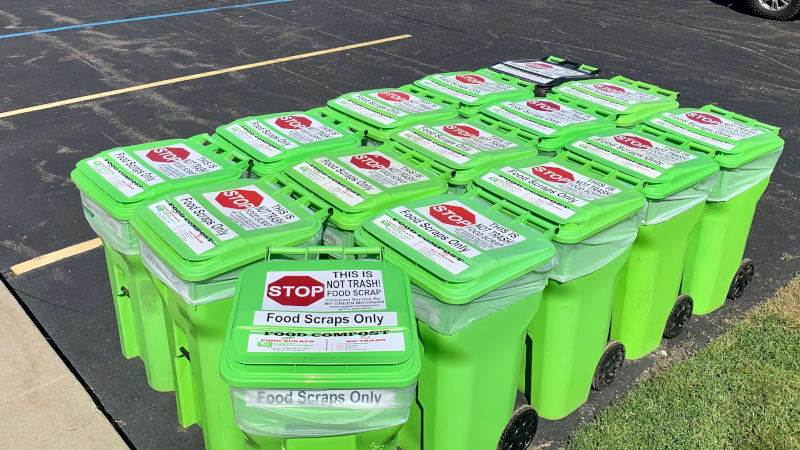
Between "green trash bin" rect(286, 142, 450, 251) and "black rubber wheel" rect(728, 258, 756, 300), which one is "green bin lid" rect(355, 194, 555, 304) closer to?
"green trash bin" rect(286, 142, 450, 251)

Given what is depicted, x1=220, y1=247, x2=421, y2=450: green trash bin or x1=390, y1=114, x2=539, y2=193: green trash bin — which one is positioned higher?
x1=390, y1=114, x2=539, y2=193: green trash bin

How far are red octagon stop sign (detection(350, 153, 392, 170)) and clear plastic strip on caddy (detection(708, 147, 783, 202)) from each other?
2.02 metres

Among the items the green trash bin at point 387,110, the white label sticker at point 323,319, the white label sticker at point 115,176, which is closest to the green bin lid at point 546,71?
the green trash bin at point 387,110

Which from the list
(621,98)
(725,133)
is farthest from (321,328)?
(621,98)

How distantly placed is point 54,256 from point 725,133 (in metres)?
5.11

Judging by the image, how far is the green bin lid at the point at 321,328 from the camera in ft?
7.60

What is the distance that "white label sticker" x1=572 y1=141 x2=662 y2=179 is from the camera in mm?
3688

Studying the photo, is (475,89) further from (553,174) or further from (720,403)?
(720,403)

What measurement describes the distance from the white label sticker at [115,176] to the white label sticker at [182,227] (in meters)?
0.29

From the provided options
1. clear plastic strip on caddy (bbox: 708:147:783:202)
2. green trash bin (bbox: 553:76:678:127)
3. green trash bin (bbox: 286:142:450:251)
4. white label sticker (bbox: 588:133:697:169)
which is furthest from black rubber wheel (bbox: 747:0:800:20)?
green trash bin (bbox: 286:142:450:251)

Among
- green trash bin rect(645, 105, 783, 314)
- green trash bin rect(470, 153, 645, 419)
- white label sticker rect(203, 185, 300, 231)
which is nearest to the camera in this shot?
white label sticker rect(203, 185, 300, 231)

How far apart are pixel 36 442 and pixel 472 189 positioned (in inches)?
109

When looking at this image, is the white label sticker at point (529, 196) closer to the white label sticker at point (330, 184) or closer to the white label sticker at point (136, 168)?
the white label sticker at point (330, 184)

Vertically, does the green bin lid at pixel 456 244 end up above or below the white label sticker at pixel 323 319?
above
